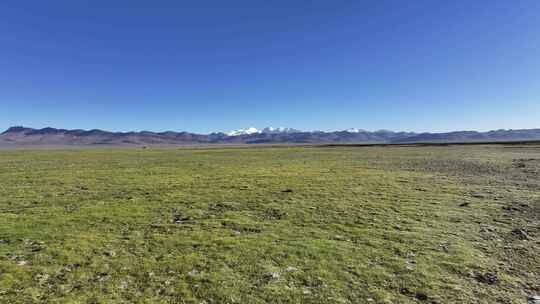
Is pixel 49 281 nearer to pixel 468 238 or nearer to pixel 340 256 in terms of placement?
pixel 340 256

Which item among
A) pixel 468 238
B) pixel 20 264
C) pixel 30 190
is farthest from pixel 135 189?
pixel 468 238

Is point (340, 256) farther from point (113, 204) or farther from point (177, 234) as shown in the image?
point (113, 204)

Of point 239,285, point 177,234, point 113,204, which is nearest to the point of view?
point 239,285

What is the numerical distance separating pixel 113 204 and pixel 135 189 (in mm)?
5137

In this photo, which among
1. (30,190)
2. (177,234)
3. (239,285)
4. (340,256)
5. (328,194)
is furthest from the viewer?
(30,190)

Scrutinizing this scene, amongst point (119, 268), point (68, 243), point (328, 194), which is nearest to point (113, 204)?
point (68, 243)

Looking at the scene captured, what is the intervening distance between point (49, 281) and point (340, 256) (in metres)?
7.78

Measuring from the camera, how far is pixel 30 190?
68.0 feet

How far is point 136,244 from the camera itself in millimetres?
9852

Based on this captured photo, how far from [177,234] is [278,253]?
421 centimetres

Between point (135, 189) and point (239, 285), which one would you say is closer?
point (239, 285)

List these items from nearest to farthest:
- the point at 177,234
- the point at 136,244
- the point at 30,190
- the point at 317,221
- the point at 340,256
Result: the point at 340,256 < the point at 136,244 < the point at 177,234 < the point at 317,221 < the point at 30,190

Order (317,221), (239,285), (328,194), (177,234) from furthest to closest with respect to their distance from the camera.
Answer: (328,194)
(317,221)
(177,234)
(239,285)

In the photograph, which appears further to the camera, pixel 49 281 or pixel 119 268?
pixel 119 268
